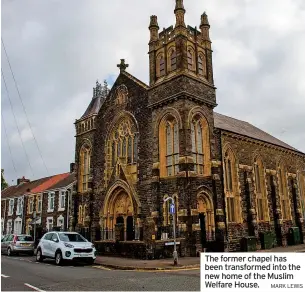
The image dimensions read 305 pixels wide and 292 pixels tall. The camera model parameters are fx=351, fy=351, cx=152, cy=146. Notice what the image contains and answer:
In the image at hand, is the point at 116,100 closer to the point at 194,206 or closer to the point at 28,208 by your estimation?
the point at 194,206

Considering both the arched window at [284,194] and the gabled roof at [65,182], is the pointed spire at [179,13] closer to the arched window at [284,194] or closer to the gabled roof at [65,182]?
the arched window at [284,194]

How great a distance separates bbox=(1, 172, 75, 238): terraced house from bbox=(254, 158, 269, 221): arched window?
18621 mm

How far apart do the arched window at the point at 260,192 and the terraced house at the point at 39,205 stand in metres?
18.6

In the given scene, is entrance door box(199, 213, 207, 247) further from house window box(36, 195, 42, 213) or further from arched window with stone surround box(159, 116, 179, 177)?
house window box(36, 195, 42, 213)

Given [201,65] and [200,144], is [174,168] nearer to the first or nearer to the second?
[200,144]

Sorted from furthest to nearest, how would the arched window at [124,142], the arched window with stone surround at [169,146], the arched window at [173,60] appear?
the arched window at [124,142] → the arched window at [173,60] → the arched window with stone surround at [169,146]

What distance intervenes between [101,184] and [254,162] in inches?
500

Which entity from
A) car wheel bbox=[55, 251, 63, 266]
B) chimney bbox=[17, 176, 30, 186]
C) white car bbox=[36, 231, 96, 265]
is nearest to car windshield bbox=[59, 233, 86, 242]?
white car bbox=[36, 231, 96, 265]

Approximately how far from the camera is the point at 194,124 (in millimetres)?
24047

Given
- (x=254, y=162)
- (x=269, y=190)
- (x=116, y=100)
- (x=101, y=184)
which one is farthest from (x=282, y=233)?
(x=116, y=100)

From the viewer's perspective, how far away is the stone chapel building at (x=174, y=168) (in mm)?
22359

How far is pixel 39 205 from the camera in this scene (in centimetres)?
4094

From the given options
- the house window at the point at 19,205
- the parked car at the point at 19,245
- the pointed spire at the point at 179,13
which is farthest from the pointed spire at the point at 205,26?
the house window at the point at 19,205

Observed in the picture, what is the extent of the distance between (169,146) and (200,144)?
213 cm
